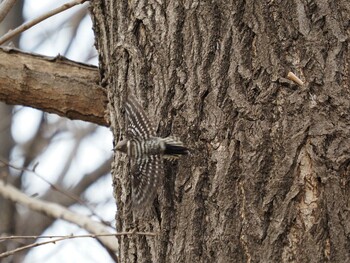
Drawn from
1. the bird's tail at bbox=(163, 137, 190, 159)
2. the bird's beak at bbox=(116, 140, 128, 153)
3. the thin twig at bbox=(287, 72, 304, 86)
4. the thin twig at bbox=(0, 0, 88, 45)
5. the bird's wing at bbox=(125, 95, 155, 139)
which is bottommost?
the bird's tail at bbox=(163, 137, 190, 159)

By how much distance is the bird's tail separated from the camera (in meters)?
2.56

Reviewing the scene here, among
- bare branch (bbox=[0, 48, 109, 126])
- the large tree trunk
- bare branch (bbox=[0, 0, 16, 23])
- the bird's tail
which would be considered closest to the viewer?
the large tree trunk

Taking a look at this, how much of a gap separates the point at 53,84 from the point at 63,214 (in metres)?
1.91

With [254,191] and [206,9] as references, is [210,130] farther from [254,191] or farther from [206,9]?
[206,9]

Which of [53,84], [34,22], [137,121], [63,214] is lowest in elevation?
[137,121]

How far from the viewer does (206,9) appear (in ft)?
8.90

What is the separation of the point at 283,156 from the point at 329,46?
390 mm

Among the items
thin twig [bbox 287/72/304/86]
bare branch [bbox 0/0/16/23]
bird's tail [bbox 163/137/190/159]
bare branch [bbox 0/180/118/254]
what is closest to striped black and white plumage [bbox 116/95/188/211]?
bird's tail [bbox 163/137/190/159]

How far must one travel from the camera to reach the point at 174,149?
2.55 metres

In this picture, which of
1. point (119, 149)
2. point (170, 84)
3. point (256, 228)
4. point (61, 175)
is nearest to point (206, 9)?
point (170, 84)

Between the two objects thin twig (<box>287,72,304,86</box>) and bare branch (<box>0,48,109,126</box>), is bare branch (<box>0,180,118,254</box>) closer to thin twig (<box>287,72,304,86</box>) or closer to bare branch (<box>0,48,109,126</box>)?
bare branch (<box>0,48,109,126</box>)

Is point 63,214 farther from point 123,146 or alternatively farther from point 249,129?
point 249,129

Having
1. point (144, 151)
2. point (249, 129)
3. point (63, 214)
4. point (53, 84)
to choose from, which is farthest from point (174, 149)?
A: point (63, 214)

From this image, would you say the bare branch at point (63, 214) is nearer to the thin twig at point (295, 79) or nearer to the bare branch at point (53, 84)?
the bare branch at point (53, 84)
